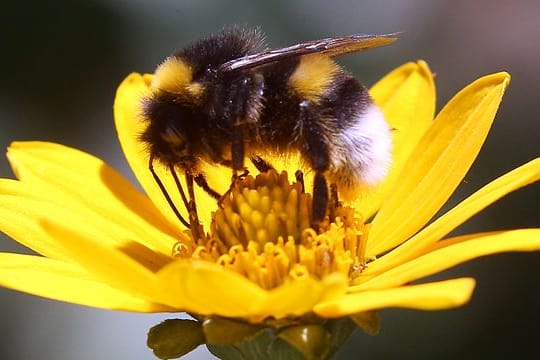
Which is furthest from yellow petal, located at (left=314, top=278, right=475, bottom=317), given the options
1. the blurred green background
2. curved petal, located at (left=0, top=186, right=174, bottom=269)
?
the blurred green background

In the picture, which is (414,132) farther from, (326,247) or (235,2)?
(235,2)

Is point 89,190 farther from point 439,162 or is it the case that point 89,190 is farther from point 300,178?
point 439,162

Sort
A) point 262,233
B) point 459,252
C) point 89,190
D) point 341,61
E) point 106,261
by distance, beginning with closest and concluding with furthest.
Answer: point 106,261, point 459,252, point 262,233, point 89,190, point 341,61

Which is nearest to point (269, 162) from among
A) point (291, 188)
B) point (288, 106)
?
point (291, 188)

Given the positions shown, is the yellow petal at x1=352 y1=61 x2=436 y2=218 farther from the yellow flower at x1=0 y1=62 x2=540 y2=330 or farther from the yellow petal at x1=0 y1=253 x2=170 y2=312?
the yellow petal at x1=0 y1=253 x2=170 y2=312

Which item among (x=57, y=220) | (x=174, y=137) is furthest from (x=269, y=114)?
(x=57, y=220)

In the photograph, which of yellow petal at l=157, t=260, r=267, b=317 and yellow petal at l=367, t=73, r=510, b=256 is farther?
yellow petal at l=367, t=73, r=510, b=256

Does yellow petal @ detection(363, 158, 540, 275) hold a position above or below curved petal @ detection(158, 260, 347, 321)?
above
